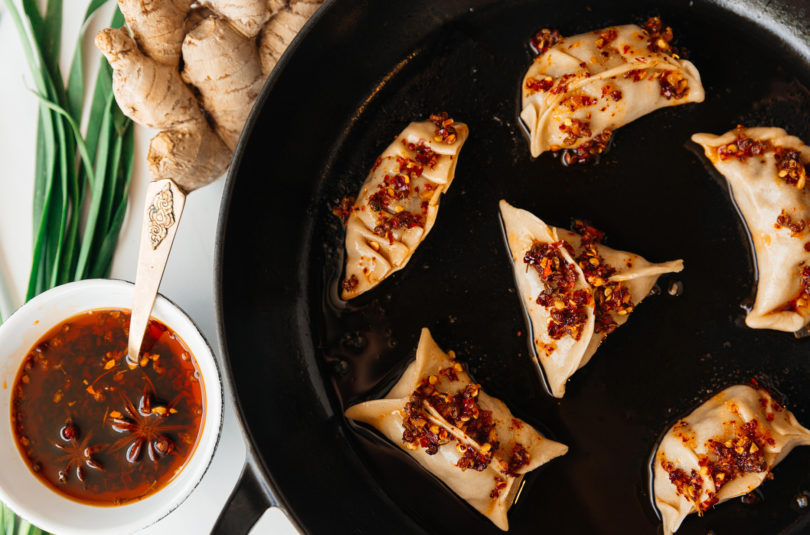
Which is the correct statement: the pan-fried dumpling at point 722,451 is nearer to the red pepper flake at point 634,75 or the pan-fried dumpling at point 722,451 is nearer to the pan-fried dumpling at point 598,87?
the pan-fried dumpling at point 598,87

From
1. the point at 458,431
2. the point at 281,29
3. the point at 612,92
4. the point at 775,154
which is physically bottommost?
the point at 458,431

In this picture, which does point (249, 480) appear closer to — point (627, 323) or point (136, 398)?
point (136, 398)

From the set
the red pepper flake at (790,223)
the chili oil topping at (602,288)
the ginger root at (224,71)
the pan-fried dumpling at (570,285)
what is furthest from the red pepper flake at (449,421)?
the red pepper flake at (790,223)

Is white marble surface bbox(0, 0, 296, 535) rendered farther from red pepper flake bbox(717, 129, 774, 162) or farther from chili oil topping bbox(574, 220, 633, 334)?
red pepper flake bbox(717, 129, 774, 162)

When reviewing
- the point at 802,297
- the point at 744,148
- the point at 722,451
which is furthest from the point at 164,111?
the point at 802,297

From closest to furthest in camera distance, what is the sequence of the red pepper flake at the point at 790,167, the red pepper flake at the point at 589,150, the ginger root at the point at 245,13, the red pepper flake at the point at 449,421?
the ginger root at the point at 245,13
the red pepper flake at the point at 449,421
the red pepper flake at the point at 790,167
the red pepper flake at the point at 589,150

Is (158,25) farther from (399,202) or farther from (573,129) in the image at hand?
(573,129)
